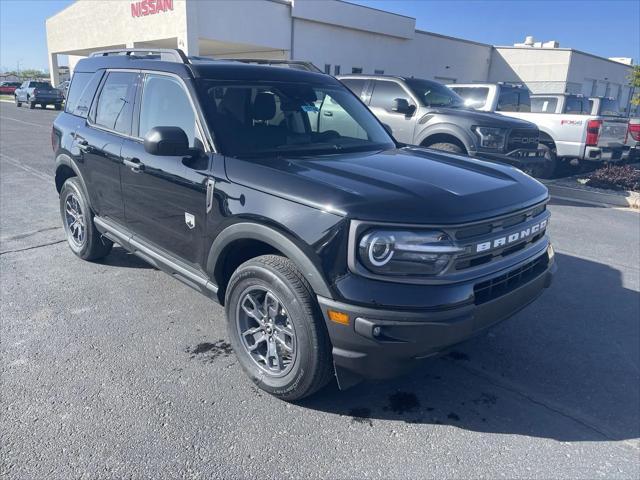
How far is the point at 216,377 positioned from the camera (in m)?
3.21

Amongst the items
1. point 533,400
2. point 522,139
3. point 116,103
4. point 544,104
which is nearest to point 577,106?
point 544,104

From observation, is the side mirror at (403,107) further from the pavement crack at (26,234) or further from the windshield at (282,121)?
→ the pavement crack at (26,234)

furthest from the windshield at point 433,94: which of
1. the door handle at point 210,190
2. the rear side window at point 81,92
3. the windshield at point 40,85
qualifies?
the windshield at point 40,85

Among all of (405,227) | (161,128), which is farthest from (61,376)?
(405,227)

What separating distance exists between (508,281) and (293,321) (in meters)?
1.25

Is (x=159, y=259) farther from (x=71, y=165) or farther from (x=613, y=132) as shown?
(x=613, y=132)

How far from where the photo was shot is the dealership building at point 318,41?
23188 millimetres

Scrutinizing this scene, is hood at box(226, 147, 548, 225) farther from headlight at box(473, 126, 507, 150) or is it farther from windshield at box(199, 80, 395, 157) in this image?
headlight at box(473, 126, 507, 150)

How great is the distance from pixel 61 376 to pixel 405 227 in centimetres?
237

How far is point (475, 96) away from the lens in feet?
36.3

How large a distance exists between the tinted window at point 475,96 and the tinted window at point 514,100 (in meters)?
0.34

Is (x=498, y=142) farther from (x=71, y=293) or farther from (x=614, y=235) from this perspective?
(x=71, y=293)

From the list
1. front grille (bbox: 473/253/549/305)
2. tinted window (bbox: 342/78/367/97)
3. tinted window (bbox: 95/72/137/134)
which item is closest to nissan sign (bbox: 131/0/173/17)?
tinted window (bbox: 342/78/367/97)

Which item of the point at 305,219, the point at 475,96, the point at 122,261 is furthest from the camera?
the point at 475,96
